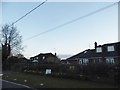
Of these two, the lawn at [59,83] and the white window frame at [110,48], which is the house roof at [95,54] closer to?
the white window frame at [110,48]

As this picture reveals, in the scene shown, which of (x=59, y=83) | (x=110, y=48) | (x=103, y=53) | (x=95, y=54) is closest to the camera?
(x=59, y=83)

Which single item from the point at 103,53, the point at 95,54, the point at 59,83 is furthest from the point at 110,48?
the point at 59,83

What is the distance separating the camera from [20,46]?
65.2 metres

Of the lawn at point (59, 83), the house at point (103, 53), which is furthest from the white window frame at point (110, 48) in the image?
the lawn at point (59, 83)

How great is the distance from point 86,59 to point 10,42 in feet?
66.8

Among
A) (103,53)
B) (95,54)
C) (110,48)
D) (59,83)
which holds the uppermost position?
(110,48)

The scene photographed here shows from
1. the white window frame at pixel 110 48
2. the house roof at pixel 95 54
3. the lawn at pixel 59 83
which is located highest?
the white window frame at pixel 110 48

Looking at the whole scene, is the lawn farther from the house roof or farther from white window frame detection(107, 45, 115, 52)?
white window frame detection(107, 45, 115, 52)

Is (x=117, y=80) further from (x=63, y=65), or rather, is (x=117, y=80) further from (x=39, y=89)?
(x=63, y=65)

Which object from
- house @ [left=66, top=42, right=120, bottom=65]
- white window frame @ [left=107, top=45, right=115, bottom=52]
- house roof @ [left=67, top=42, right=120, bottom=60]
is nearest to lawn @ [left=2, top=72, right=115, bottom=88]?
house @ [left=66, top=42, right=120, bottom=65]

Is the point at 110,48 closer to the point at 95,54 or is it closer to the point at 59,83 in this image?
the point at 95,54

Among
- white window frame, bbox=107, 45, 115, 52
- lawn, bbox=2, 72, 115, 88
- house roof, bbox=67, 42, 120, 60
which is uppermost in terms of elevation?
white window frame, bbox=107, 45, 115, 52

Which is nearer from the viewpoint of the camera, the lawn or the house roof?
the lawn

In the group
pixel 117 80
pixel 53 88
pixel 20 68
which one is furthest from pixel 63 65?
pixel 20 68
